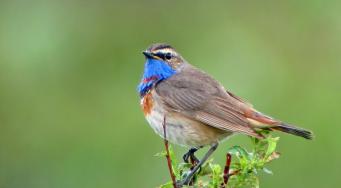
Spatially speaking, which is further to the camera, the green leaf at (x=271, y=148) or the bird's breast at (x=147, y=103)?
the bird's breast at (x=147, y=103)

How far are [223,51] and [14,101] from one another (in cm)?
256

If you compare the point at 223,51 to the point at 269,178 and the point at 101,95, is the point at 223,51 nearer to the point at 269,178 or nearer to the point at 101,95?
the point at 101,95

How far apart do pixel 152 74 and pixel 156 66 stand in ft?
0.24

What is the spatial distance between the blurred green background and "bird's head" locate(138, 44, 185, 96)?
180cm

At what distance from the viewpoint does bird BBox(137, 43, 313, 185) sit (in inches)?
333

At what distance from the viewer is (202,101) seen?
877 cm

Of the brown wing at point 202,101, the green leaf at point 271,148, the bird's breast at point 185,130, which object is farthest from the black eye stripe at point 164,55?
the green leaf at point 271,148

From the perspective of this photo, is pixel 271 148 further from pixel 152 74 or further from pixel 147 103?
pixel 152 74

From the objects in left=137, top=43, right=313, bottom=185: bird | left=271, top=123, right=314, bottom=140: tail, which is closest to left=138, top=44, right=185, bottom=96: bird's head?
left=137, top=43, right=313, bottom=185: bird

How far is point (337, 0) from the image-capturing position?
541 inches

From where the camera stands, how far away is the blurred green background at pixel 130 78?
11.6 m

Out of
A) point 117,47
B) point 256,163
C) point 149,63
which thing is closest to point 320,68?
point 117,47

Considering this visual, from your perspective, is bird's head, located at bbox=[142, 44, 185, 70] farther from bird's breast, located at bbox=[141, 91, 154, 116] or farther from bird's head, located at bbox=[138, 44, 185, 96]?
bird's breast, located at bbox=[141, 91, 154, 116]

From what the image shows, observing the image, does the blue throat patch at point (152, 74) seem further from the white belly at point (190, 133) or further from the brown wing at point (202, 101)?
the white belly at point (190, 133)
